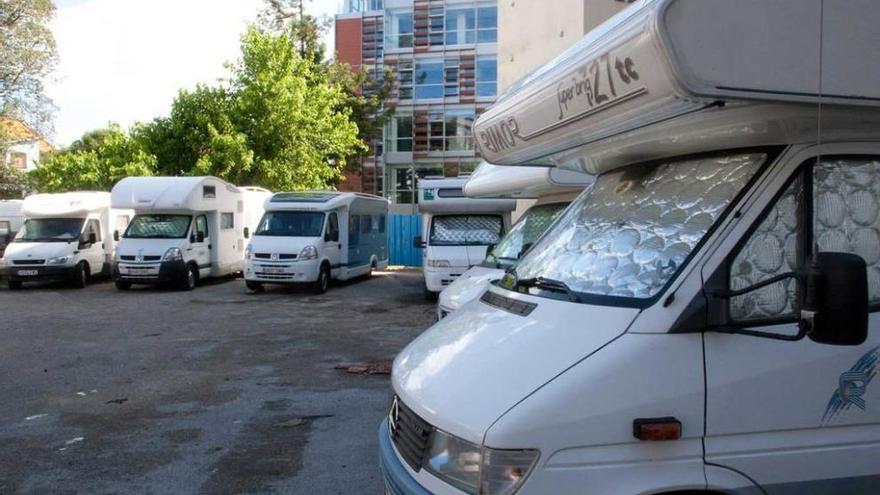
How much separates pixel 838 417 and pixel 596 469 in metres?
1.03

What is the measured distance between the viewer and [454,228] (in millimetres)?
15352

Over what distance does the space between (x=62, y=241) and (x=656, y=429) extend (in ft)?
66.2

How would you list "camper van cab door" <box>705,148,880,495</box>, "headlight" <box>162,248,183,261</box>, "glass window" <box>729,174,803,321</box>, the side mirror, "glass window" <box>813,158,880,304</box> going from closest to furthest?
the side mirror < "camper van cab door" <box>705,148,880,495</box> < "glass window" <box>729,174,803,321</box> < "glass window" <box>813,158,880,304</box> < "headlight" <box>162,248,183,261</box>

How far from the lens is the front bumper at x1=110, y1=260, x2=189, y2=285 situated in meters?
18.4

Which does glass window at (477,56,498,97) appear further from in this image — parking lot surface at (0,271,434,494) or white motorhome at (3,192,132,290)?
parking lot surface at (0,271,434,494)

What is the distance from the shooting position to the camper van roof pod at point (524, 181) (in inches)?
273

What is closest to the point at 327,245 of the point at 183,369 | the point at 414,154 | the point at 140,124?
the point at 183,369

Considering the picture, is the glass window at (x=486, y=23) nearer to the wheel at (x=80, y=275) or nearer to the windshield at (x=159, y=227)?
the windshield at (x=159, y=227)

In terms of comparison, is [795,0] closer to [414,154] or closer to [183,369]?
[183,369]

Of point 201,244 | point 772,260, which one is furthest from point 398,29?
point 772,260

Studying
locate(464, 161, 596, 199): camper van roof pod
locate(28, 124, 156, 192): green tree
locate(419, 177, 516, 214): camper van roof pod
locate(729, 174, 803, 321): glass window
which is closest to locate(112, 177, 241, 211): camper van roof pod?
locate(419, 177, 516, 214): camper van roof pod

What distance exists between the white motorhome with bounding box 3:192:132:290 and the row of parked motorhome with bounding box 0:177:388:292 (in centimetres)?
3

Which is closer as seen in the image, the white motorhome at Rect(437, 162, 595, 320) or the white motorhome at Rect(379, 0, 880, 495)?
the white motorhome at Rect(379, 0, 880, 495)

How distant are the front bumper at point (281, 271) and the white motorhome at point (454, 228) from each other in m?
3.58
